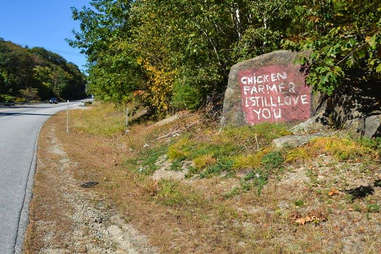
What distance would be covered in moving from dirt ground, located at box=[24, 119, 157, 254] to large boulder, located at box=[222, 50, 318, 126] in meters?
5.45

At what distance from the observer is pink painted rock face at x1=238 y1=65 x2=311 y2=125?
9844 millimetres

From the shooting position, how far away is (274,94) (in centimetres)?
1011

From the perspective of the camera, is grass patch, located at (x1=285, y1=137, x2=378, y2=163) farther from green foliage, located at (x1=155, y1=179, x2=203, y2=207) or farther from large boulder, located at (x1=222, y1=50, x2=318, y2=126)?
large boulder, located at (x1=222, y1=50, x2=318, y2=126)

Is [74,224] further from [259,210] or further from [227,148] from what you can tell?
[227,148]

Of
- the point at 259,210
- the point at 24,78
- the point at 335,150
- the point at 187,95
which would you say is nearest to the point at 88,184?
the point at 259,210

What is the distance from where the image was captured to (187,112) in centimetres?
1499

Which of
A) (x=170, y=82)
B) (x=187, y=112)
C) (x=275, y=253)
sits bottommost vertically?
(x=275, y=253)

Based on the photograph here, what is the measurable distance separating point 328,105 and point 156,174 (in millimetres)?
5225

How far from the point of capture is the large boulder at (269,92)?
9.84 metres

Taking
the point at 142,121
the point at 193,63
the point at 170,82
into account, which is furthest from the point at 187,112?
the point at 142,121

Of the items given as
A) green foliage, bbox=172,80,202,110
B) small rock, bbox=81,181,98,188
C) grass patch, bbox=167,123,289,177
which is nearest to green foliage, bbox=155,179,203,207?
grass patch, bbox=167,123,289,177

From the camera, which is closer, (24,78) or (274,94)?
(274,94)

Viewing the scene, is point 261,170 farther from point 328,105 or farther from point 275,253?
point 328,105

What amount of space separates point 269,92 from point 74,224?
7098mm
